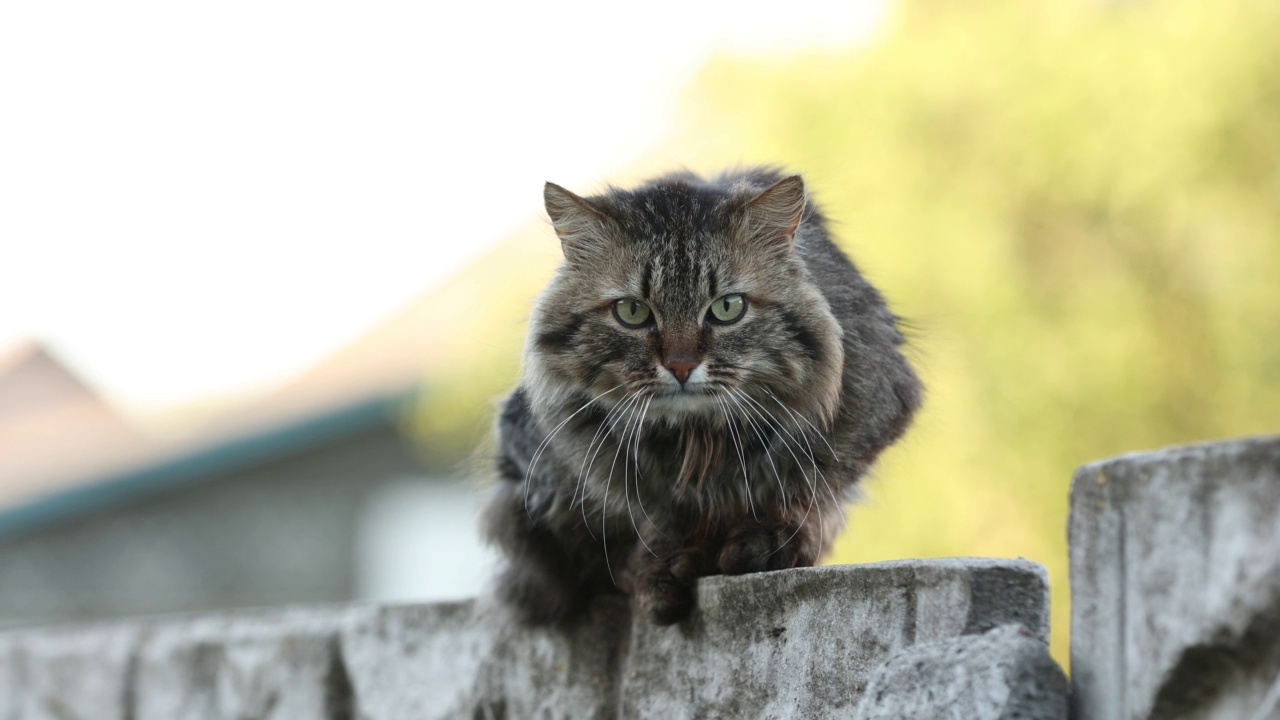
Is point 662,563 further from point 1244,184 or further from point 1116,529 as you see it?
point 1244,184

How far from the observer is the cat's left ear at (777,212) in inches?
97.5

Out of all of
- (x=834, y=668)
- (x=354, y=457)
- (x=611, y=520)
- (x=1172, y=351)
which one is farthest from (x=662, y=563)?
(x=354, y=457)

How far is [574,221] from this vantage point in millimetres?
2604

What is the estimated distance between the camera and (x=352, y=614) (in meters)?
3.33

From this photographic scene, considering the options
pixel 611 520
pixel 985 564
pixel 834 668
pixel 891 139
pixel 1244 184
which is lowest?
pixel 834 668

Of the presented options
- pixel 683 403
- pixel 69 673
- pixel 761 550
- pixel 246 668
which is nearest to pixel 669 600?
pixel 761 550

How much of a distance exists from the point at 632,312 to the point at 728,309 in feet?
0.61

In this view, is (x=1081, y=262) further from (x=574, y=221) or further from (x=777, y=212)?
(x=574, y=221)

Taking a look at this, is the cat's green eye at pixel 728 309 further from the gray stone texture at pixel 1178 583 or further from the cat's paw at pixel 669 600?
the gray stone texture at pixel 1178 583

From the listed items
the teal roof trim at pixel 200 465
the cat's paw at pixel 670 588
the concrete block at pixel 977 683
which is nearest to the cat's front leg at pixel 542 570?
the cat's paw at pixel 670 588

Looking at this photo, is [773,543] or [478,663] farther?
[478,663]

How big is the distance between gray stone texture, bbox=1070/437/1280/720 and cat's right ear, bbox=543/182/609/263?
125 cm

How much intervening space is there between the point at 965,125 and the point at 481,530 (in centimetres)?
458

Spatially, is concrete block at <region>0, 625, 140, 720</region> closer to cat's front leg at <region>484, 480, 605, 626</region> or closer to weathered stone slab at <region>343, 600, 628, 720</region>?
weathered stone slab at <region>343, 600, 628, 720</region>
